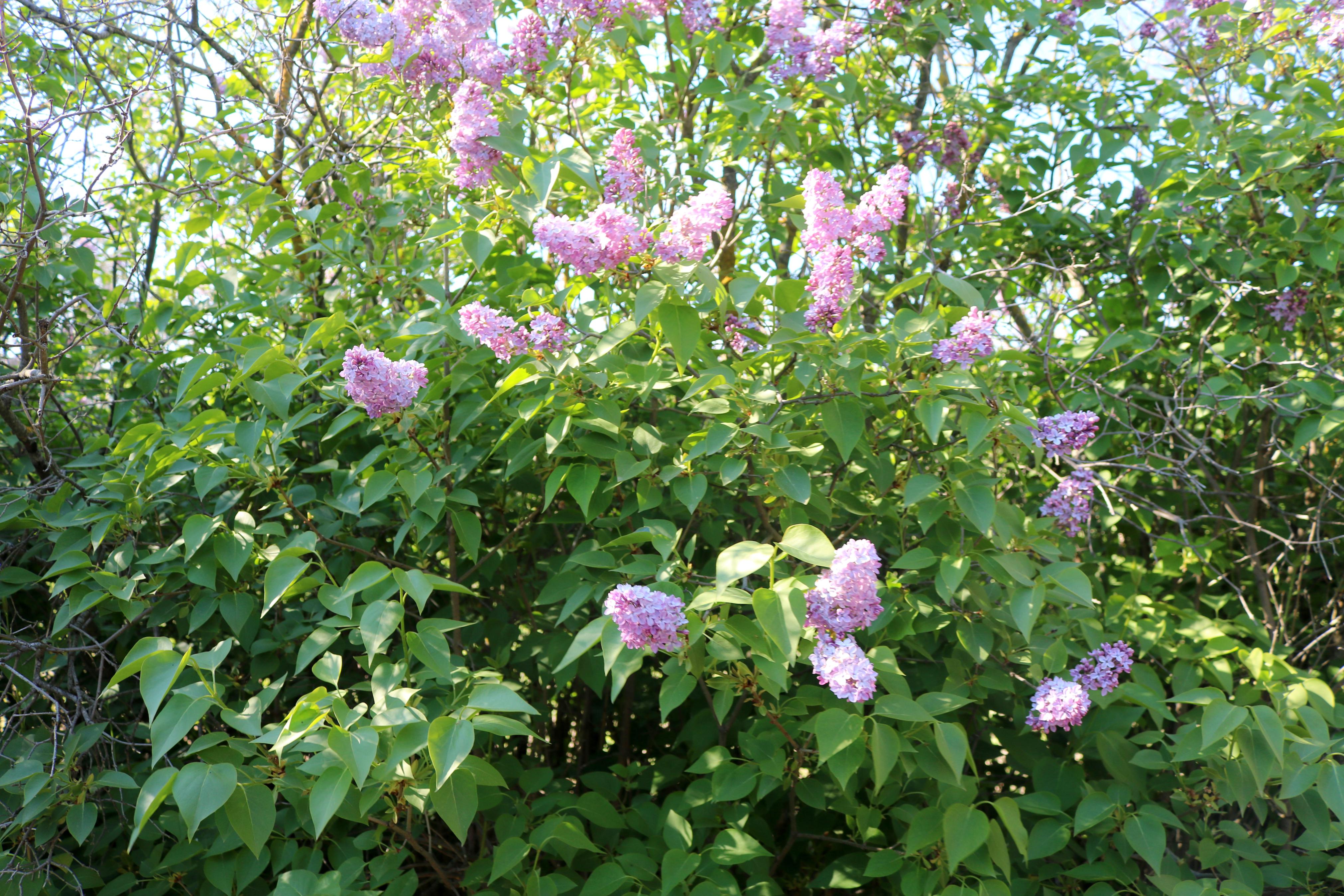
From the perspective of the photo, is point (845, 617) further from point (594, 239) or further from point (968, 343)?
point (594, 239)

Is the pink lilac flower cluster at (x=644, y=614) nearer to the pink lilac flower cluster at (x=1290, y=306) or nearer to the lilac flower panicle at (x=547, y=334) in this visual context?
the lilac flower panicle at (x=547, y=334)

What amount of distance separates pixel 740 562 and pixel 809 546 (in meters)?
0.11

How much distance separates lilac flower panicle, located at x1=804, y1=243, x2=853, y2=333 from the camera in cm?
183

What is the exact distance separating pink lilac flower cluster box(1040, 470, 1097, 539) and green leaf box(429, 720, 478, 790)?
1.40m

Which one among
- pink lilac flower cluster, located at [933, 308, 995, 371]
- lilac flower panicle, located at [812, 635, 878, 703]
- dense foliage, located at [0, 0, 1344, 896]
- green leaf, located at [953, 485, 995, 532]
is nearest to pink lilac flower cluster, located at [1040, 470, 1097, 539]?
dense foliage, located at [0, 0, 1344, 896]

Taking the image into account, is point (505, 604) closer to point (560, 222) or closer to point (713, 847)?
point (713, 847)

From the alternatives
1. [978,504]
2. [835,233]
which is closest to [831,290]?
[835,233]

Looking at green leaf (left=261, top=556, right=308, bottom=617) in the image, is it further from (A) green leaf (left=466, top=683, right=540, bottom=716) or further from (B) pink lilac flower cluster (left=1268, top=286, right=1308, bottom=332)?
(B) pink lilac flower cluster (left=1268, top=286, right=1308, bottom=332)

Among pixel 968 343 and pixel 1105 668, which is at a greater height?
pixel 968 343

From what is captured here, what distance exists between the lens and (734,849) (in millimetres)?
1838

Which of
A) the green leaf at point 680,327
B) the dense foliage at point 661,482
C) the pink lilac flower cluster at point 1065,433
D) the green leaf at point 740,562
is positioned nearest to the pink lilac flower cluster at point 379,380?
the dense foliage at point 661,482

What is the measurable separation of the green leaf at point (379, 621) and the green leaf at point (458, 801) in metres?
0.23

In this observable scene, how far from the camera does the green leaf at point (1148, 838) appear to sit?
1.79 metres

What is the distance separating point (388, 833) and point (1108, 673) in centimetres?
158
